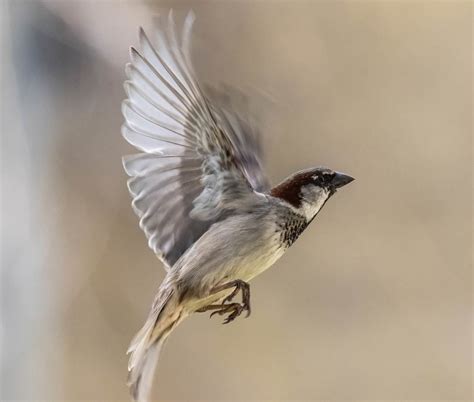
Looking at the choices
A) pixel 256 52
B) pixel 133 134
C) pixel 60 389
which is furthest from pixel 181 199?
pixel 60 389

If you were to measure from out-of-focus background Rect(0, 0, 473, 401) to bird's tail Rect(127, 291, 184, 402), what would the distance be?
20.1 inches

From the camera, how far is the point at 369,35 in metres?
1.11

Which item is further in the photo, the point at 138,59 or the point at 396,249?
the point at 396,249

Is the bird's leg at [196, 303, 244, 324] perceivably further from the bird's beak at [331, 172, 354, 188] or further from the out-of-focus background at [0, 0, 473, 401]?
the out-of-focus background at [0, 0, 473, 401]

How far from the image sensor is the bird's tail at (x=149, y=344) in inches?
21.2

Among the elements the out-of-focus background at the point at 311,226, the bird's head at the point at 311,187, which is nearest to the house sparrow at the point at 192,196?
the bird's head at the point at 311,187

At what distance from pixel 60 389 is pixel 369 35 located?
0.80 meters

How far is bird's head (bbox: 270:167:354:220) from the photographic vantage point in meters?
0.52

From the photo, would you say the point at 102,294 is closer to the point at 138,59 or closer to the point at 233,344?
the point at 233,344

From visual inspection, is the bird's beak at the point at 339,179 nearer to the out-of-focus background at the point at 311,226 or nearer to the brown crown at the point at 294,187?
the brown crown at the point at 294,187

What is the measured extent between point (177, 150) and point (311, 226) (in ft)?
1.94

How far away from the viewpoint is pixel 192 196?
574mm

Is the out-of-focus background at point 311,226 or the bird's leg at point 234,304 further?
the out-of-focus background at point 311,226

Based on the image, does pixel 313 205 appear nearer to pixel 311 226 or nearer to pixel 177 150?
pixel 177 150
